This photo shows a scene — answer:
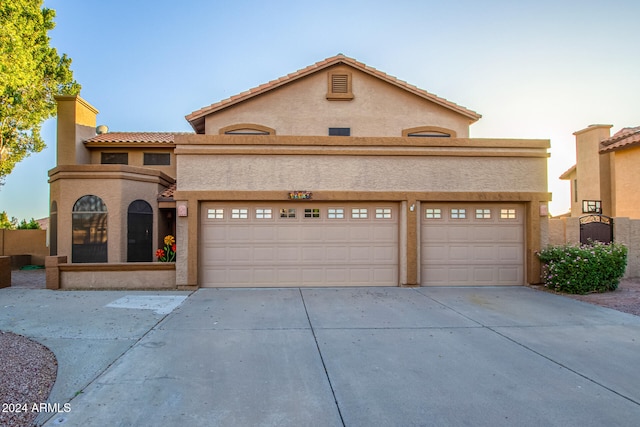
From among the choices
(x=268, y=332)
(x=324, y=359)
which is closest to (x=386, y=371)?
(x=324, y=359)

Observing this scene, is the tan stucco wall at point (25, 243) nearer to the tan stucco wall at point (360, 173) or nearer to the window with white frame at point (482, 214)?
the tan stucco wall at point (360, 173)

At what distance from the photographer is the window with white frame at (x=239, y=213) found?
10969 millimetres

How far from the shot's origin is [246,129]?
1455cm

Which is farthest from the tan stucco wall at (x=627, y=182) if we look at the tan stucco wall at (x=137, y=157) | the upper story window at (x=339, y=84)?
the tan stucco wall at (x=137, y=157)

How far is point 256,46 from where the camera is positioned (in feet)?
52.7

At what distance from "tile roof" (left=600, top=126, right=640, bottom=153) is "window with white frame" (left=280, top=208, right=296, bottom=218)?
15.9 metres

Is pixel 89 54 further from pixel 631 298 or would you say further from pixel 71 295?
pixel 631 298

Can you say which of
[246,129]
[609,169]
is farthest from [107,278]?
[609,169]

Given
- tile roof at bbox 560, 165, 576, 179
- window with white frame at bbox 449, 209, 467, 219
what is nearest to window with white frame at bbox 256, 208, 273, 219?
window with white frame at bbox 449, 209, 467, 219

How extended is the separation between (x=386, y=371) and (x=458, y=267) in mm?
7043

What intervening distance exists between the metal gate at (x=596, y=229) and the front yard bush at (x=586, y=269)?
2.25m

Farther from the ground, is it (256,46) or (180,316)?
(256,46)

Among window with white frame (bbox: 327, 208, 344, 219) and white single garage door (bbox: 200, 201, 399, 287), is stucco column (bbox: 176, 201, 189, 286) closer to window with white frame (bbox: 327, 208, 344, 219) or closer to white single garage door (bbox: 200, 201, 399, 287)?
white single garage door (bbox: 200, 201, 399, 287)

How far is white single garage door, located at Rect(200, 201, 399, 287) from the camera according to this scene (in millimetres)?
10883
